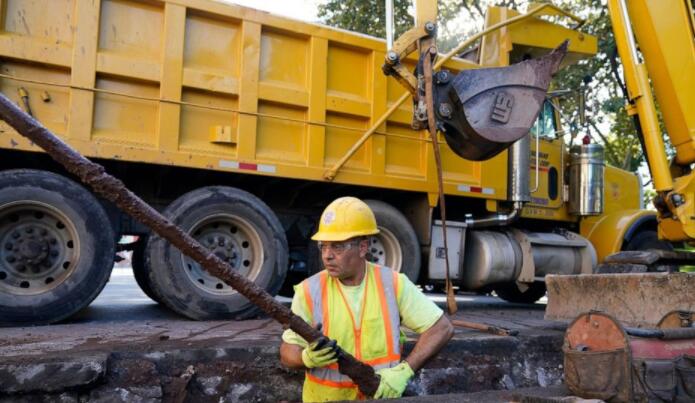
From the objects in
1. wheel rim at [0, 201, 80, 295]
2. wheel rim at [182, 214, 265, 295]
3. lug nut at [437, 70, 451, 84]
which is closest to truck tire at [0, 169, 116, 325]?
wheel rim at [0, 201, 80, 295]

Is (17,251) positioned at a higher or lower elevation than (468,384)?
higher

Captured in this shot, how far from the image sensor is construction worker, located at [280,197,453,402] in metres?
2.35

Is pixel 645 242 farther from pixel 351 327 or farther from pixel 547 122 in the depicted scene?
pixel 351 327

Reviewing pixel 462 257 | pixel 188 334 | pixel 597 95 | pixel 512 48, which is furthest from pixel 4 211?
pixel 597 95

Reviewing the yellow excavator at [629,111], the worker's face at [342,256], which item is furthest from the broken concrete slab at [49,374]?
the yellow excavator at [629,111]

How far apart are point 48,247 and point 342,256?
108 inches

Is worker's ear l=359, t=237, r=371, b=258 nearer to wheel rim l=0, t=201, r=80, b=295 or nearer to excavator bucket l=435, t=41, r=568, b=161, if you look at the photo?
excavator bucket l=435, t=41, r=568, b=161

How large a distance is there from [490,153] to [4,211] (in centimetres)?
358

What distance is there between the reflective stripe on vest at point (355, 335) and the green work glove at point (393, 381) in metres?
0.07

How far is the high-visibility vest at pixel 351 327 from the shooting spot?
238 cm

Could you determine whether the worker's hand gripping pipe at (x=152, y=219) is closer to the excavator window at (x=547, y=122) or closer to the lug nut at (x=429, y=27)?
the lug nut at (x=429, y=27)

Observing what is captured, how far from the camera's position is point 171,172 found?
483 cm

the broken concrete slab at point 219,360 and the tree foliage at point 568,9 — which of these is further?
the tree foliage at point 568,9

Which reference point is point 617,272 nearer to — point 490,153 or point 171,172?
point 490,153
